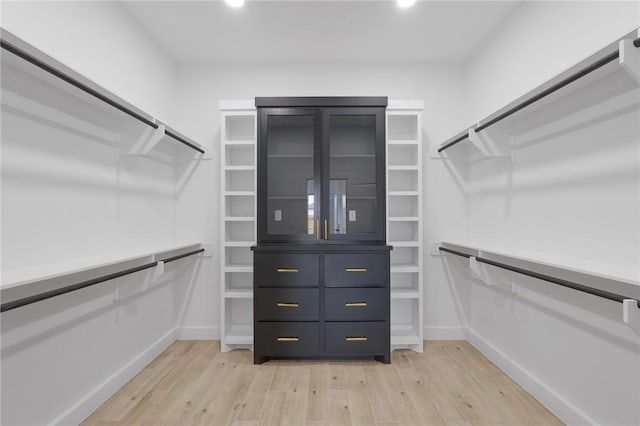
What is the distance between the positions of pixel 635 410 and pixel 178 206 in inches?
131

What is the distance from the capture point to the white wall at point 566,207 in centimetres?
148

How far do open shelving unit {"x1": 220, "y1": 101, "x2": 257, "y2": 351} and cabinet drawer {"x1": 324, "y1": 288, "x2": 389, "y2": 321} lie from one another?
0.73 m

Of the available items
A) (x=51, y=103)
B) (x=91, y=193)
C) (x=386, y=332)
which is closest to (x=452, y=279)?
(x=386, y=332)

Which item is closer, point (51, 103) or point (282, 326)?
point (51, 103)

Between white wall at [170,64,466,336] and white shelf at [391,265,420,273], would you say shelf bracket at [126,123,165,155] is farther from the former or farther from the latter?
white shelf at [391,265,420,273]

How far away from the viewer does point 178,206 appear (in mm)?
3064

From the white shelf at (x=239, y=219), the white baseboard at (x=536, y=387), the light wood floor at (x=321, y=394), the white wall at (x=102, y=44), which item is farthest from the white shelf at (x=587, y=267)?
the white wall at (x=102, y=44)

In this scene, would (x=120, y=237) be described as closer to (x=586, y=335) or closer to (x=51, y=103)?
(x=51, y=103)

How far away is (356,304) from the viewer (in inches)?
100.0

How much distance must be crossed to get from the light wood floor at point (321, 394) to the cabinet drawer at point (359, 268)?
0.64m

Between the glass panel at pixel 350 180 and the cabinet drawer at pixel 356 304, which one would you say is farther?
the glass panel at pixel 350 180

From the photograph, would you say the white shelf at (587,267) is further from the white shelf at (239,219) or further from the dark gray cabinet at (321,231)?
the white shelf at (239,219)

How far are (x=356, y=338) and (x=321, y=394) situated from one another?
1.83 ft

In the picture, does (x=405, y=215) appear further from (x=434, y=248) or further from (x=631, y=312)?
(x=631, y=312)
